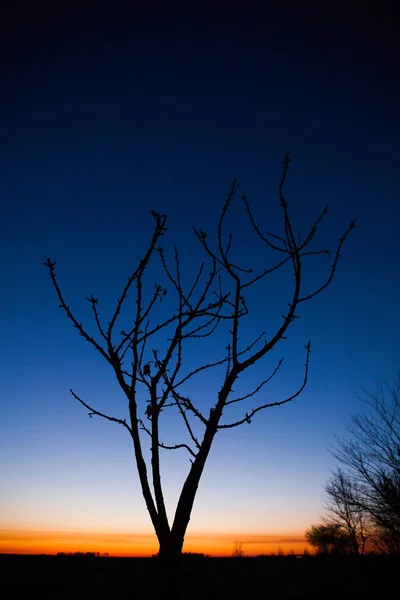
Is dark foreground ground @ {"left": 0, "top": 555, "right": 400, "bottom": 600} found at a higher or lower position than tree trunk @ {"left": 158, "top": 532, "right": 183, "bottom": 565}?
lower

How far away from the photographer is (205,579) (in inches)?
920

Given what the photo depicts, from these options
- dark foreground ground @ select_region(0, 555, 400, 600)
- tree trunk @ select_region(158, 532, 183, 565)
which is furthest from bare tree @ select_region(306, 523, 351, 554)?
tree trunk @ select_region(158, 532, 183, 565)

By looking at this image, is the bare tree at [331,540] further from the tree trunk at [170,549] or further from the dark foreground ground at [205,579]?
the tree trunk at [170,549]

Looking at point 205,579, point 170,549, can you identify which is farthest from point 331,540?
point 170,549

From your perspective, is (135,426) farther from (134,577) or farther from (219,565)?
(219,565)

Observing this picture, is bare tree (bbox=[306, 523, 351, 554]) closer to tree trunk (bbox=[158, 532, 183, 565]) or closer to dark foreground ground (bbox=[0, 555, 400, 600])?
dark foreground ground (bbox=[0, 555, 400, 600])

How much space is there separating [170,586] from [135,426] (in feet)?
2.40

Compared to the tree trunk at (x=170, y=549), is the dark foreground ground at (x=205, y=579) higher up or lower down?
lower down

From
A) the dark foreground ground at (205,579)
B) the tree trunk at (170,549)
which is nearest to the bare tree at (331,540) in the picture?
the dark foreground ground at (205,579)

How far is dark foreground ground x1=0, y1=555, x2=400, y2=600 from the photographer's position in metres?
18.1

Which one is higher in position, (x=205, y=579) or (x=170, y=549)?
(x=170, y=549)

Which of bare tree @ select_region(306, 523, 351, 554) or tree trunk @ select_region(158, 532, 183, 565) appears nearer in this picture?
tree trunk @ select_region(158, 532, 183, 565)

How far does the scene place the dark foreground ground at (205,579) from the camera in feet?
59.4

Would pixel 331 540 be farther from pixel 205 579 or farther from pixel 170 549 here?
pixel 170 549
